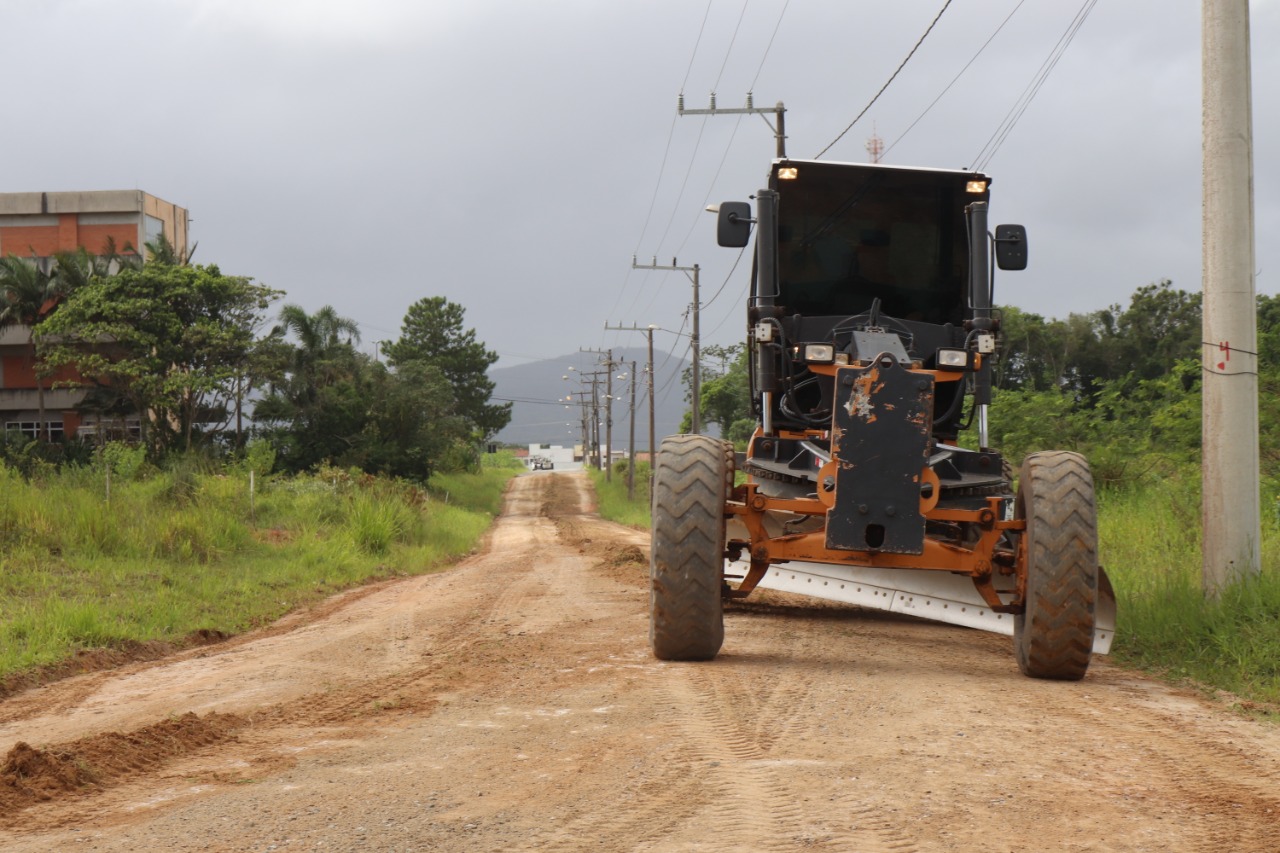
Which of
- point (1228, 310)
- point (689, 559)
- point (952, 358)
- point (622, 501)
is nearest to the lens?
point (689, 559)

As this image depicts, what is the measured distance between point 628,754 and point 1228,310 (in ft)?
20.1

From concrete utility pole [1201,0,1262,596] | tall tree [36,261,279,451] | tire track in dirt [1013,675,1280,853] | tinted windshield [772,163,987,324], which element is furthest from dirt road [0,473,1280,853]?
tall tree [36,261,279,451]

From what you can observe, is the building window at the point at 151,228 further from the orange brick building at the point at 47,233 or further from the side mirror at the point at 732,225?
the side mirror at the point at 732,225

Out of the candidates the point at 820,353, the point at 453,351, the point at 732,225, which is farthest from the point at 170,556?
the point at 453,351

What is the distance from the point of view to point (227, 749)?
5.81m

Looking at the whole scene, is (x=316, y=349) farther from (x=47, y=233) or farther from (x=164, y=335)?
(x=47, y=233)

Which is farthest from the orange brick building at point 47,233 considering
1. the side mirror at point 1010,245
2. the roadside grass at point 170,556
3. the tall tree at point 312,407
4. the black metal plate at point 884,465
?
the black metal plate at point 884,465

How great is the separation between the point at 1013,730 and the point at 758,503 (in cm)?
255

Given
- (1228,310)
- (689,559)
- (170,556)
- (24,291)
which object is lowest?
(170,556)

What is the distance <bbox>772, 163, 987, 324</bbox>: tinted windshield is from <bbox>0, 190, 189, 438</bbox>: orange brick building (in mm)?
53732

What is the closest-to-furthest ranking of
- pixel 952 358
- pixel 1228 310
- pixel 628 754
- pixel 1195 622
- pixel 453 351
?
pixel 628 754 → pixel 952 358 → pixel 1195 622 → pixel 1228 310 → pixel 453 351

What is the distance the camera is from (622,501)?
165ft

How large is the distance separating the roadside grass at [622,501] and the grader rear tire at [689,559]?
25845mm

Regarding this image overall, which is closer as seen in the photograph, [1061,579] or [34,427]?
[1061,579]
